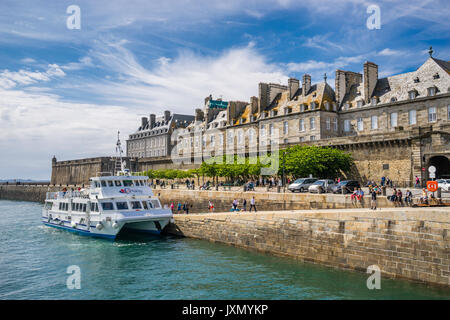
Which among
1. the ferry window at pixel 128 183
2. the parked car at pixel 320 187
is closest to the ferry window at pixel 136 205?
the ferry window at pixel 128 183

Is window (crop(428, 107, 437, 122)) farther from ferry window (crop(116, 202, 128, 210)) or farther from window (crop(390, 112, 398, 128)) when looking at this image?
ferry window (crop(116, 202, 128, 210))

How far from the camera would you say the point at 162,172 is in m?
62.2

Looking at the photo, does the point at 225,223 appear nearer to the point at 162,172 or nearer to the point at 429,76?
the point at 429,76

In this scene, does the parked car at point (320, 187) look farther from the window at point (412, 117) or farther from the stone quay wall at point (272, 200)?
the window at point (412, 117)

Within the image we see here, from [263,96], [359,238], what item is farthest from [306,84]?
[359,238]

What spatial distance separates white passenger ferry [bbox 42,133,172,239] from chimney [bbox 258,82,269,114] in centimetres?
3080

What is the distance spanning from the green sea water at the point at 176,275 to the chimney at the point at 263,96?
3547 centimetres

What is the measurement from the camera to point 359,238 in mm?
16797

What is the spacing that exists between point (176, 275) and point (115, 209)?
1074cm

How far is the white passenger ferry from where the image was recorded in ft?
84.4

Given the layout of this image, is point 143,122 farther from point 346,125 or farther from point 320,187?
point 320,187

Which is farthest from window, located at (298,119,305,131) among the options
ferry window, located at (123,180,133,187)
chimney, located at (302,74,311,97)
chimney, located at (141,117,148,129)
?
chimney, located at (141,117,148,129)

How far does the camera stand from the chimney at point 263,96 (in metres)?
56.9
